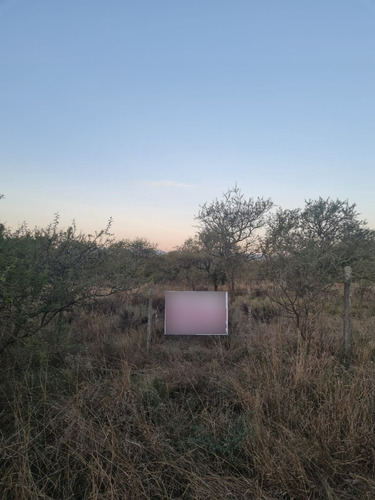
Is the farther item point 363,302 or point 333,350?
point 363,302

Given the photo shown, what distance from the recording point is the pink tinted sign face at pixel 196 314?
22.9ft

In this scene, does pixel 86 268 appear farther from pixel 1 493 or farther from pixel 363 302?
pixel 363 302

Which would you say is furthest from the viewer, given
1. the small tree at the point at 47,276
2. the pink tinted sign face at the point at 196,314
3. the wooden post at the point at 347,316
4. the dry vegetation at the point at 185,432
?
the pink tinted sign face at the point at 196,314

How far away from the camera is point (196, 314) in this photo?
276 inches

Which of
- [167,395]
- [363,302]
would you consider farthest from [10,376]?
[363,302]

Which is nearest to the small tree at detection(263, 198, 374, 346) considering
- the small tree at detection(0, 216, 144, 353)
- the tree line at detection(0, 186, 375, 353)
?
the tree line at detection(0, 186, 375, 353)

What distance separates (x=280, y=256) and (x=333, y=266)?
3.23 ft

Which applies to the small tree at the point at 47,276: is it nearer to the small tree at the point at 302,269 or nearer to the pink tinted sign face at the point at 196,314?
the pink tinted sign face at the point at 196,314

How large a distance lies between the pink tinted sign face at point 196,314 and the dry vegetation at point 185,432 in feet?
5.96

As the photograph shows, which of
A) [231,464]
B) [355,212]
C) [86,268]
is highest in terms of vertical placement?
[355,212]

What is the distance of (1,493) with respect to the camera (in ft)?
8.26

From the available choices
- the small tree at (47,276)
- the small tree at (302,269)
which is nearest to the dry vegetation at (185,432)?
the small tree at (47,276)

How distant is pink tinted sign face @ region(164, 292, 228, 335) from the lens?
22.9 feet

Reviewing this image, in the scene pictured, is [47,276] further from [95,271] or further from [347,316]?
[347,316]
